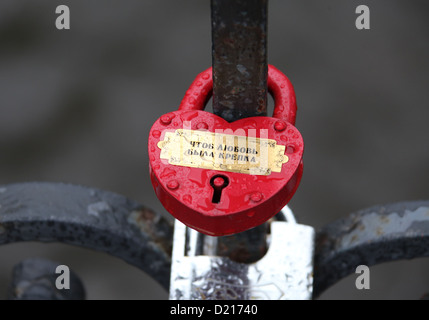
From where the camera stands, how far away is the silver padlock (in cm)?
82

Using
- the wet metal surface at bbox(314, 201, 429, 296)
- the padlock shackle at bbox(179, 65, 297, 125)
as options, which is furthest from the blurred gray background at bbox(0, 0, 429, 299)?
the padlock shackle at bbox(179, 65, 297, 125)

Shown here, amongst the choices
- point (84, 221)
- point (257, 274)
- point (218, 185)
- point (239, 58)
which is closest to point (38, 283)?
point (84, 221)

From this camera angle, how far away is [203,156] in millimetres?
656

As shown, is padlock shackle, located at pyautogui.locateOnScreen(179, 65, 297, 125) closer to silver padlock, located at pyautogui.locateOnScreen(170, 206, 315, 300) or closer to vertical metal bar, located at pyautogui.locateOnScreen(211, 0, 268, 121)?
vertical metal bar, located at pyautogui.locateOnScreen(211, 0, 268, 121)

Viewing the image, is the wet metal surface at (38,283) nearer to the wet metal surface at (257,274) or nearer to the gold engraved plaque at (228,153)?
the wet metal surface at (257,274)

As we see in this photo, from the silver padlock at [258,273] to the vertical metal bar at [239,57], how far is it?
0.25 metres

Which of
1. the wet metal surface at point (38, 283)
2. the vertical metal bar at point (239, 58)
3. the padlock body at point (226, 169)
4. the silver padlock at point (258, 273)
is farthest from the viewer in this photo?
the wet metal surface at point (38, 283)

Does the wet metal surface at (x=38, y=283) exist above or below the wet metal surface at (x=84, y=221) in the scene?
below

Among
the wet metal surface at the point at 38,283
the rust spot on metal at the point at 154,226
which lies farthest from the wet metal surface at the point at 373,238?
the wet metal surface at the point at 38,283

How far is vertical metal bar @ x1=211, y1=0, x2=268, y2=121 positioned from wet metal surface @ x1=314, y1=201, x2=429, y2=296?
0.98ft

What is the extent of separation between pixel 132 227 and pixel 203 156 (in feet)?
0.87

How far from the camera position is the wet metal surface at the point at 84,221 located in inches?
33.7

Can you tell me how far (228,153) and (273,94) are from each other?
0.45ft
